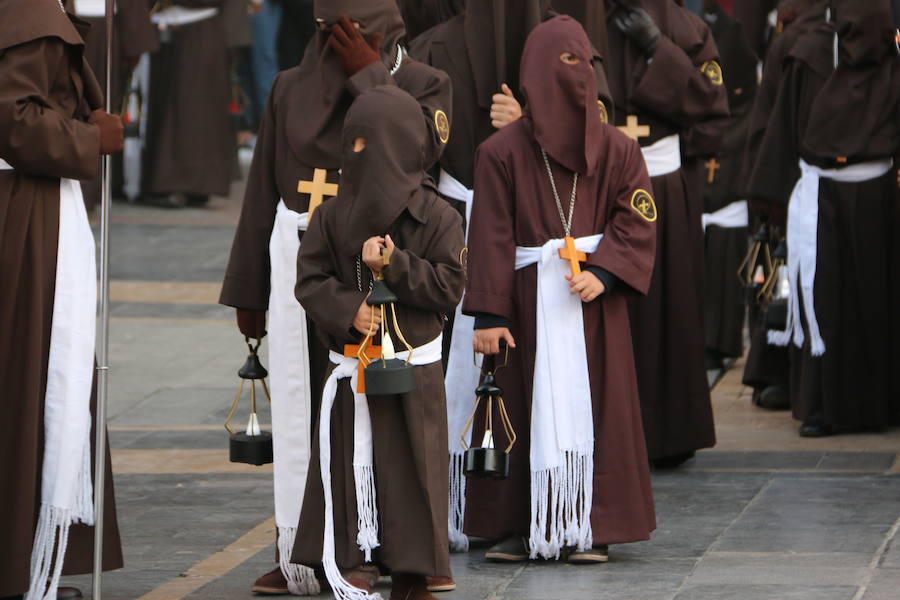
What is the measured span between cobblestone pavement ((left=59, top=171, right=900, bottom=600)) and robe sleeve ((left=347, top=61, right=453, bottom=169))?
5.00 feet

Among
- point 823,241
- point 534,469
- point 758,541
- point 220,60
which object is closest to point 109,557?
point 534,469

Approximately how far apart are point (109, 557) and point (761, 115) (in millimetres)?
4649

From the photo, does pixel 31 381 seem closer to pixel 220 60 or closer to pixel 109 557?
pixel 109 557

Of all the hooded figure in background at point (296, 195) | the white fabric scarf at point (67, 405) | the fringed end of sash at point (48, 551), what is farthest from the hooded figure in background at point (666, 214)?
the fringed end of sash at point (48, 551)

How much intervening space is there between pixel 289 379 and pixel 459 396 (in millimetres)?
1048

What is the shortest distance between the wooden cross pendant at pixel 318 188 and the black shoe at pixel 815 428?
3.80 m

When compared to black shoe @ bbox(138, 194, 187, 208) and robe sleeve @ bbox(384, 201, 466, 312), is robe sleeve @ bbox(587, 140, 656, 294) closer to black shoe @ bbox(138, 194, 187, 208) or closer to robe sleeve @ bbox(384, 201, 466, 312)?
robe sleeve @ bbox(384, 201, 466, 312)

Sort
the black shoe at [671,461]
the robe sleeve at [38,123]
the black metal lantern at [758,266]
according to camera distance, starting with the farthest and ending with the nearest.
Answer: the black metal lantern at [758,266] → the black shoe at [671,461] → the robe sleeve at [38,123]

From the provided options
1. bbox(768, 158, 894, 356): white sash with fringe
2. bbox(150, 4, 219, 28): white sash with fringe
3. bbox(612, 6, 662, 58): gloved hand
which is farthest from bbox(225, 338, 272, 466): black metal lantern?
bbox(150, 4, 219, 28): white sash with fringe

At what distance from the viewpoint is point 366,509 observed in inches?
238

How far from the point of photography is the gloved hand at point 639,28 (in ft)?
28.4

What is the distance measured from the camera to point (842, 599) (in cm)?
615

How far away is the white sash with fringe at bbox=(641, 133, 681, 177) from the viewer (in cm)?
880

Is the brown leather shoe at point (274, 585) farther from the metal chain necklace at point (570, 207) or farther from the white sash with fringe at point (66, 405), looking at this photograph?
the metal chain necklace at point (570, 207)
